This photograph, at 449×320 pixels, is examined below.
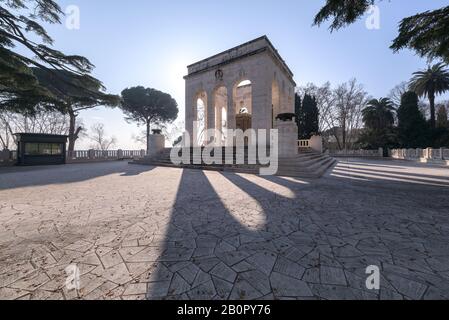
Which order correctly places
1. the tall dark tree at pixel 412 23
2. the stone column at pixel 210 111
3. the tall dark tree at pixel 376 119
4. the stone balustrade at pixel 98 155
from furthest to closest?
the tall dark tree at pixel 376 119 → the stone balustrade at pixel 98 155 → the stone column at pixel 210 111 → the tall dark tree at pixel 412 23

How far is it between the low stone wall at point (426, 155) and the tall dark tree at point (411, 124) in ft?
11.6

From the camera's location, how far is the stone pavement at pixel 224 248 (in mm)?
1793

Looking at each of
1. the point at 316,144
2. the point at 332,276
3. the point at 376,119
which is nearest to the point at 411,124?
the point at 376,119

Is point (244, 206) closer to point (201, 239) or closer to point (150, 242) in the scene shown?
point (201, 239)

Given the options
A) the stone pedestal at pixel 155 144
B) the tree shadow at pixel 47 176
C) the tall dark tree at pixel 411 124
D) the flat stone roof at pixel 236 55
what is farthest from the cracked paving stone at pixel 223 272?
the tall dark tree at pixel 411 124

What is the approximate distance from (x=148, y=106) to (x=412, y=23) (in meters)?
31.2

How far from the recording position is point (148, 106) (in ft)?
102

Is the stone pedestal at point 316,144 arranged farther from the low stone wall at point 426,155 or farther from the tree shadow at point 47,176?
the tree shadow at point 47,176

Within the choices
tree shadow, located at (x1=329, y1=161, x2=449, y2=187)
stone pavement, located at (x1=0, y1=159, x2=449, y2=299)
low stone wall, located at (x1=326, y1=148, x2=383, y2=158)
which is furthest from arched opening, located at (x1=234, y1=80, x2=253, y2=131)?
low stone wall, located at (x1=326, y1=148, x2=383, y2=158)

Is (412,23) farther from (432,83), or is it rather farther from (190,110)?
(432,83)

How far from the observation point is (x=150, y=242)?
2.71 metres

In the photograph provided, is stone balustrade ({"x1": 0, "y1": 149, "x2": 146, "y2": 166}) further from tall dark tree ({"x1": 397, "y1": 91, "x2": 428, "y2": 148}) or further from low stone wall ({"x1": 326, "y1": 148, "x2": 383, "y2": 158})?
tall dark tree ({"x1": 397, "y1": 91, "x2": 428, "y2": 148})

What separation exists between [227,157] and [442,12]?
1093 cm

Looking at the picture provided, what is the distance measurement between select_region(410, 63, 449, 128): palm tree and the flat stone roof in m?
25.1
